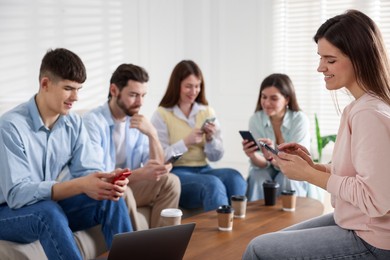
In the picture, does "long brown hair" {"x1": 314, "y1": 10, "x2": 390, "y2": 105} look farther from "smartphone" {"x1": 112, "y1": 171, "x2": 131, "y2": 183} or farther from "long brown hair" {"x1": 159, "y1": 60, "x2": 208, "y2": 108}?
"long brown hair" {"x1": 159, "y1": 60, "x2": 208, "y2": 108}

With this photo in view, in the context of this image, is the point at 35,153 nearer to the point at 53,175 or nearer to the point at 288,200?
the point at 53,175

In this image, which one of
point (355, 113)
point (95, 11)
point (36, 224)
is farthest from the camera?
point (95, 11)

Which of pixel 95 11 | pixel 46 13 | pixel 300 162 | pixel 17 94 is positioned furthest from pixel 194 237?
pixel 95 11

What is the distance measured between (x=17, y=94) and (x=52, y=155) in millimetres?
1454

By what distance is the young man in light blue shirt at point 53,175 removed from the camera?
7.86 feet

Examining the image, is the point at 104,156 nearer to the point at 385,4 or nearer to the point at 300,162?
the point at 300,162

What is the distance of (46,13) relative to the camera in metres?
4.34

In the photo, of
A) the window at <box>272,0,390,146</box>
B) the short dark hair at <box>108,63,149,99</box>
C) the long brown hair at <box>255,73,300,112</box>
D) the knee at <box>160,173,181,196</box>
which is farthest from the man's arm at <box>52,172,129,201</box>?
the window at <box>272,0,390,146</box>

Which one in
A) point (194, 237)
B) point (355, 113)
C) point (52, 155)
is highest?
point (355, 113)

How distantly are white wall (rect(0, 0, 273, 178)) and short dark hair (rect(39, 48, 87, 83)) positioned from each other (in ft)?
5.58

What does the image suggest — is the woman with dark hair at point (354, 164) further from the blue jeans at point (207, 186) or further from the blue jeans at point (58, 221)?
the blue jeans at point (207, 186)

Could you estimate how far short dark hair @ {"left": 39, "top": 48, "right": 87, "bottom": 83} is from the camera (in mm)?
2756

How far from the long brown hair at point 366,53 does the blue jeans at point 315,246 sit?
1.47 feet

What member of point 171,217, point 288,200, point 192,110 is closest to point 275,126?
point 192,110
